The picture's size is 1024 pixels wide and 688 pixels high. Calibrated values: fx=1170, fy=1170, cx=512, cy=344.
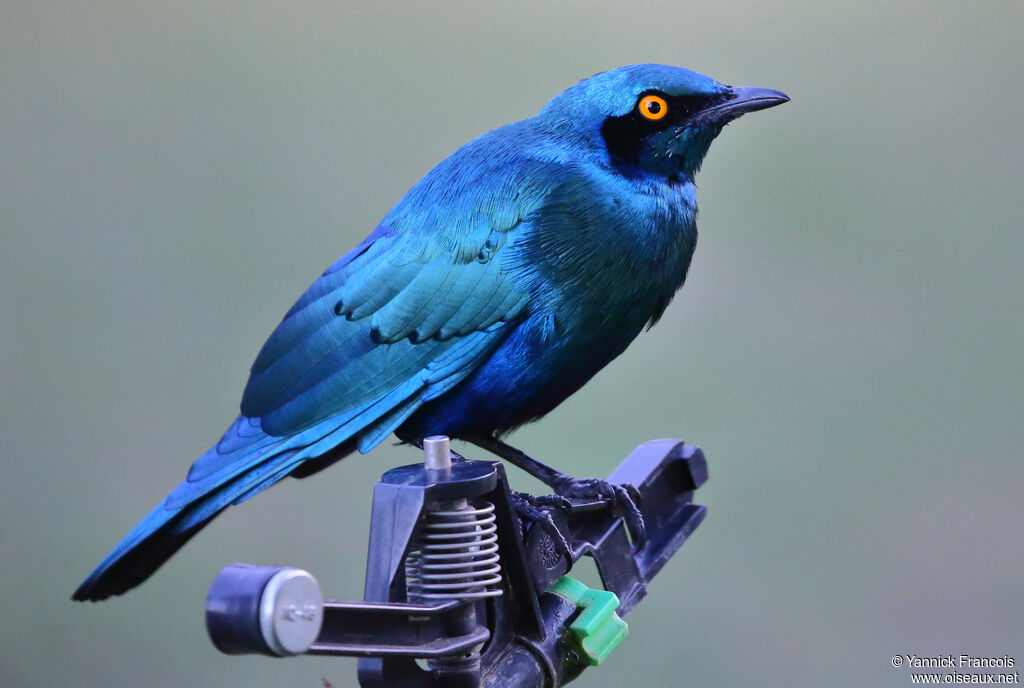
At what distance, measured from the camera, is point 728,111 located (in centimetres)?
227

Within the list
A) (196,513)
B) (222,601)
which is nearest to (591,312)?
(196,513)

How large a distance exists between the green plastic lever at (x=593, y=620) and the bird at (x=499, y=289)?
1.21ft

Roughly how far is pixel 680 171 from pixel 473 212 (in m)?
0.43

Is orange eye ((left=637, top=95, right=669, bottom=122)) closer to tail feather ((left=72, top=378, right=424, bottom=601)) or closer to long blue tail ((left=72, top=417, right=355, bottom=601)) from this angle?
tail feather ((left=72, top=378, right=424, bottom=601))

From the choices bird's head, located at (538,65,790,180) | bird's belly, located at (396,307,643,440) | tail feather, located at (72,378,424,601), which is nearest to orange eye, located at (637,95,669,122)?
bird's head, located at (538,65,790,180)

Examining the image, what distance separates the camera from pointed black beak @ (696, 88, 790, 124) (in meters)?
2.26

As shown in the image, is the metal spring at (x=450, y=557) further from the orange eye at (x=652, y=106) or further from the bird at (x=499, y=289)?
the orange eye at (x=652, y=106)

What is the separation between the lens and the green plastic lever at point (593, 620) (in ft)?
5.85

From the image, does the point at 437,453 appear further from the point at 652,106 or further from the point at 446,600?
the point at 652,106

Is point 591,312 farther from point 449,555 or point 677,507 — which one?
point 449,555

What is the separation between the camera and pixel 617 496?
2203 mm

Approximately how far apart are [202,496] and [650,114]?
3.54 feet

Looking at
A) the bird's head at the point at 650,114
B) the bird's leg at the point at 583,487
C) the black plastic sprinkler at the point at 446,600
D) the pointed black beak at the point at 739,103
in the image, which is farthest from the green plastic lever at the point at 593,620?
the pointed black beak at the point at 739,103

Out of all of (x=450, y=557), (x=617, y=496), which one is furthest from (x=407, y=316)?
(x=450, y=557)
